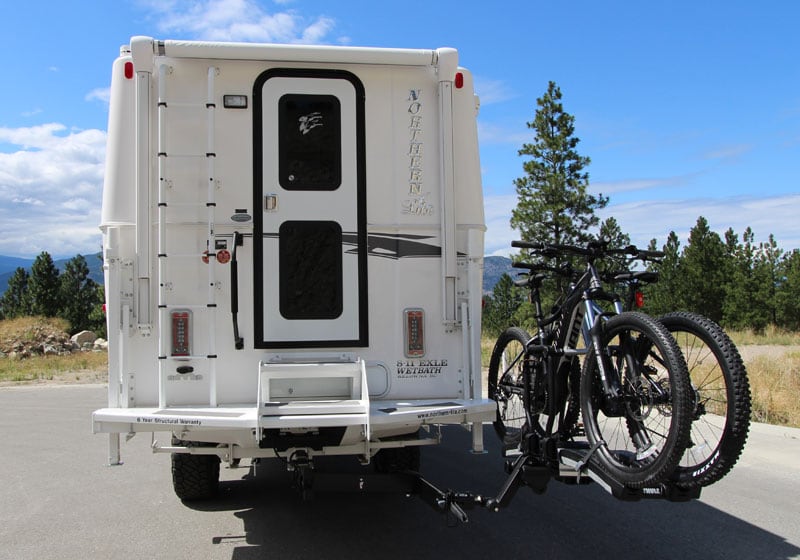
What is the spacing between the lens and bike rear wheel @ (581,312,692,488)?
331 cm

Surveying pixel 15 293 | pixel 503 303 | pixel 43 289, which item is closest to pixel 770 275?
pixel 503 303

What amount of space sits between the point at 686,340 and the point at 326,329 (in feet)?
7.50

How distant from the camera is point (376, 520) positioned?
5.55 m

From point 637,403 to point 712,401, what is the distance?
1.24 feet

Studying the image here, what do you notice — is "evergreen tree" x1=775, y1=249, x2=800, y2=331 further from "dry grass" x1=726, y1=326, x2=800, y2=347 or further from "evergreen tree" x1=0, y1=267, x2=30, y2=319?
"evergreen tree" x1=0, y1=267, x2=30, y2=319

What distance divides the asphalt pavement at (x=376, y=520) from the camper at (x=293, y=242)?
0.74 metres

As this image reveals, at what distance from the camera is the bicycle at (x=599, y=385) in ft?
11.2

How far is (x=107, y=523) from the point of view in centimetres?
556

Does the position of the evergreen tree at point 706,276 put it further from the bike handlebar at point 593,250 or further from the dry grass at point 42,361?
the bike handlebar at point 593,250

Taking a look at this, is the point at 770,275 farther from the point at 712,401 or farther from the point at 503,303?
the point at 712,401

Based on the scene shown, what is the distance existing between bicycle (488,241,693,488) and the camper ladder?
2.00m

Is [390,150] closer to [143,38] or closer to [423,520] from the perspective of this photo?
[143,38]

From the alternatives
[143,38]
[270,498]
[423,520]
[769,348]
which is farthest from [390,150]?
[769,348]

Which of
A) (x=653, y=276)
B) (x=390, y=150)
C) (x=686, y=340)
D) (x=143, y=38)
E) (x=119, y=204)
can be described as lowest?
(x=686, y=340)
